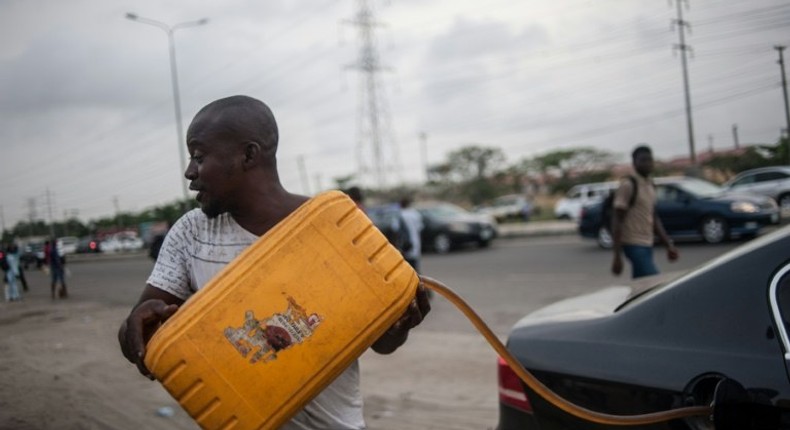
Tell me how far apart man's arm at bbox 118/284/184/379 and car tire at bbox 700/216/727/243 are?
39.5 ft

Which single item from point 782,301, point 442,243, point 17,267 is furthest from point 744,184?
point 17,267

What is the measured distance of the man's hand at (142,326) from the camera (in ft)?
4.49

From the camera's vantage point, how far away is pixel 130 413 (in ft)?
7.91

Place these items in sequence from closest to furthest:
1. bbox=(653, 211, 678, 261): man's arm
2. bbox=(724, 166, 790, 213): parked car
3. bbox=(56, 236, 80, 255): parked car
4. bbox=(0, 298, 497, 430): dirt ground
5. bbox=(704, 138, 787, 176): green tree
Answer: bbox=(0, 298, 497, 430): dirt ground, bbox=(56, 236, 80, 255): parked car, bbox=(653, 211, 678, 261): man's arm, bbox=(704, 138, 787, 176): green tree, bbox=(724, 166, 790, 213): parked car

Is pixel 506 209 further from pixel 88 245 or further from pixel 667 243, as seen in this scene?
pixel 88 245

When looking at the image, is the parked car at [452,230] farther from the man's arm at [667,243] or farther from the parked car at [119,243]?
the parked car at [119,243]

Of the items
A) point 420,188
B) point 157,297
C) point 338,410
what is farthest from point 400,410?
point 420,188

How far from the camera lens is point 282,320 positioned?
131 cm

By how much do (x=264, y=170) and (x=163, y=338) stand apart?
480 millimetres

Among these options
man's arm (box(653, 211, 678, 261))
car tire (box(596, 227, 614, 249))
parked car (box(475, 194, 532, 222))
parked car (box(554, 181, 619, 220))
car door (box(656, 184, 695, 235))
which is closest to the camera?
man's arm (box(653, 211, 678, 261))

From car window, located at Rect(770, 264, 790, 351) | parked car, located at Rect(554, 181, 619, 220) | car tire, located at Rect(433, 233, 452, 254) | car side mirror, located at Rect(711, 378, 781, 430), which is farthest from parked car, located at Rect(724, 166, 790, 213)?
parked car, located at Rect(554, 181, 619, 220)

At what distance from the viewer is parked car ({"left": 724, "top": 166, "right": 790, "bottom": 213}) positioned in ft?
29.6

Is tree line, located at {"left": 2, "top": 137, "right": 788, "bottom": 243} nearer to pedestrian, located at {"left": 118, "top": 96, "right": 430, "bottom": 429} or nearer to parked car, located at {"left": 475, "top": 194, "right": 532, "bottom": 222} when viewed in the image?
parked car, located at {"left": 475, "top": 194, "right": 532, "bottom": 222}

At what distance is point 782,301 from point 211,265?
5.51 ft
